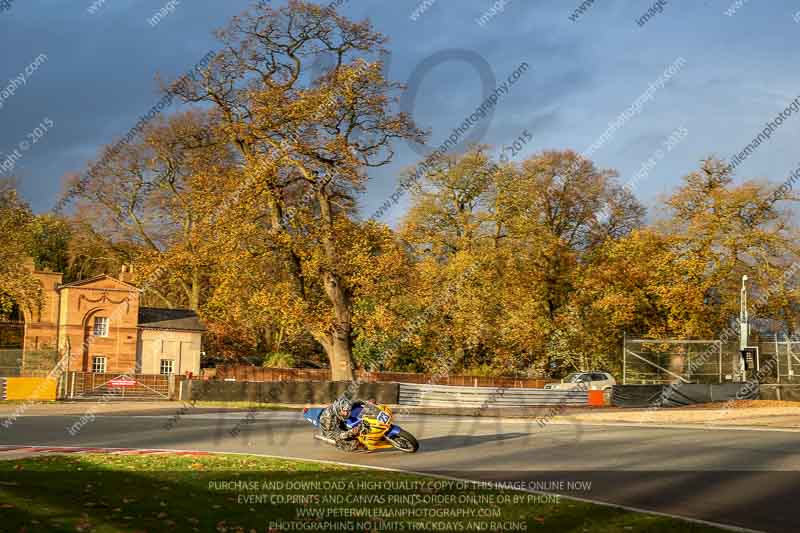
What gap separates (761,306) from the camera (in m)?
53.5

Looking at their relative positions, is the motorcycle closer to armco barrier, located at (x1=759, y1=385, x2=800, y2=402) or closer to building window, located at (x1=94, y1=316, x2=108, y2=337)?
armco barrier, located at (x1=759, y1=385, x2=800, y2=402)

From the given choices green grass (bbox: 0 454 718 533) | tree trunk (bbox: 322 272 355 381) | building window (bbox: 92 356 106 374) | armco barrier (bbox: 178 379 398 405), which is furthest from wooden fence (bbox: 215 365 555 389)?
green grass (bbox: 0 454 718 533)

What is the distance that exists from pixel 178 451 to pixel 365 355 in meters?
42.4

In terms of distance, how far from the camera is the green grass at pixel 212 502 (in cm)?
974

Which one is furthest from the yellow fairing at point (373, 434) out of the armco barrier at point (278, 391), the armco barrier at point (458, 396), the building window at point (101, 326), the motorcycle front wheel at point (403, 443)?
the building window at point (101, 326)

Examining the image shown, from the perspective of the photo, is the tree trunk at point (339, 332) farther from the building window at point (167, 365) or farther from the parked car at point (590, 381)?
the building window at point (167, 365)

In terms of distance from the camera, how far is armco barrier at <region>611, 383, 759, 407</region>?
133ft

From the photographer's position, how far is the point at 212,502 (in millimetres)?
11211

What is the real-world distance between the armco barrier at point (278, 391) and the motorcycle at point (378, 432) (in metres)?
20.7

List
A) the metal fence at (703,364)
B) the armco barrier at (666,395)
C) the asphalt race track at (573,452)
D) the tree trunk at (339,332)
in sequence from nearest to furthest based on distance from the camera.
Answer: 1. the asphalt race track at (573,452)
2. the tree trunk at (339,332)
3. the armco barrier at (666,395)
4. the metal fence at (703,364)

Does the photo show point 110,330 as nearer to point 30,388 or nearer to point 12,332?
point 12,332

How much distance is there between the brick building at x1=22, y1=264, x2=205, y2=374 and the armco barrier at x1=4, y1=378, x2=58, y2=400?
632 inches

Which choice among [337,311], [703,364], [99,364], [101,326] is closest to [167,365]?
[99,364]

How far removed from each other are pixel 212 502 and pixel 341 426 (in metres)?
7.25
